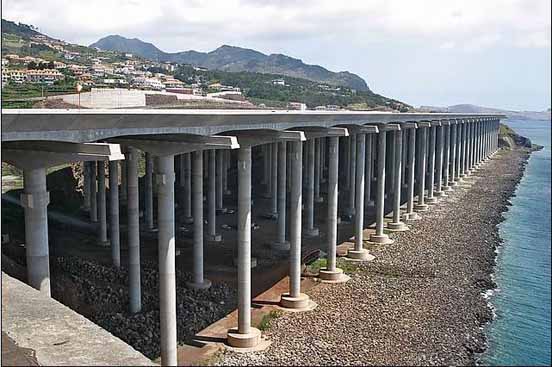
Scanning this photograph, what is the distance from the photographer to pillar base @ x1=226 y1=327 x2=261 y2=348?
24125 millimetres

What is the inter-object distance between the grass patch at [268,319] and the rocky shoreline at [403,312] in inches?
8.8

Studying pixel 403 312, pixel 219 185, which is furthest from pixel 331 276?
pixel 219 185

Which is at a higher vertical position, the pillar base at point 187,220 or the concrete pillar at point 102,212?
the concrete pillar at point 102,212

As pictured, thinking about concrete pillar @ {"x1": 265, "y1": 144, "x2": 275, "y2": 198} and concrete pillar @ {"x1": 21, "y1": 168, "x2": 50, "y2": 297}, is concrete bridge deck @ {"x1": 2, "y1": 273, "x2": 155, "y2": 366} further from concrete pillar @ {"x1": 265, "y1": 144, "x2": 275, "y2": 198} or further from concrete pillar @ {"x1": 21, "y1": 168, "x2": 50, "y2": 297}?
concrete pillar @ {"x1": 265, "y1": 144, "x2": 275, "y2": 198}

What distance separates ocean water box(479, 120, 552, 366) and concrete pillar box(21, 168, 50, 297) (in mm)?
17016

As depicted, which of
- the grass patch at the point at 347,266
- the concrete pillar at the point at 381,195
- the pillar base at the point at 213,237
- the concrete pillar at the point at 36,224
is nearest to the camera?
the concrete pillar at the point at 36,224

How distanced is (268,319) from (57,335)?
14.9 meters

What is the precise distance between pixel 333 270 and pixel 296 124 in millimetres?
8860

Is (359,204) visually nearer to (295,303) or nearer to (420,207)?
(295,303)

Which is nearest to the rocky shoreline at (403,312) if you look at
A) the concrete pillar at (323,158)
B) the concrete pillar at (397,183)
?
the concrete pillar at (397,183)

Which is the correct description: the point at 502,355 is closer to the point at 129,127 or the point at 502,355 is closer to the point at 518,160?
the point at 129,127

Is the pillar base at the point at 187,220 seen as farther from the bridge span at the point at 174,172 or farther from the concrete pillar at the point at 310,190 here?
the concrete pillar at the point at 310,190

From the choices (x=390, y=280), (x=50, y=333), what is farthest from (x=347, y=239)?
(x=50, y=333)

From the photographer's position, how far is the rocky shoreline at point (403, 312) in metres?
24.7
